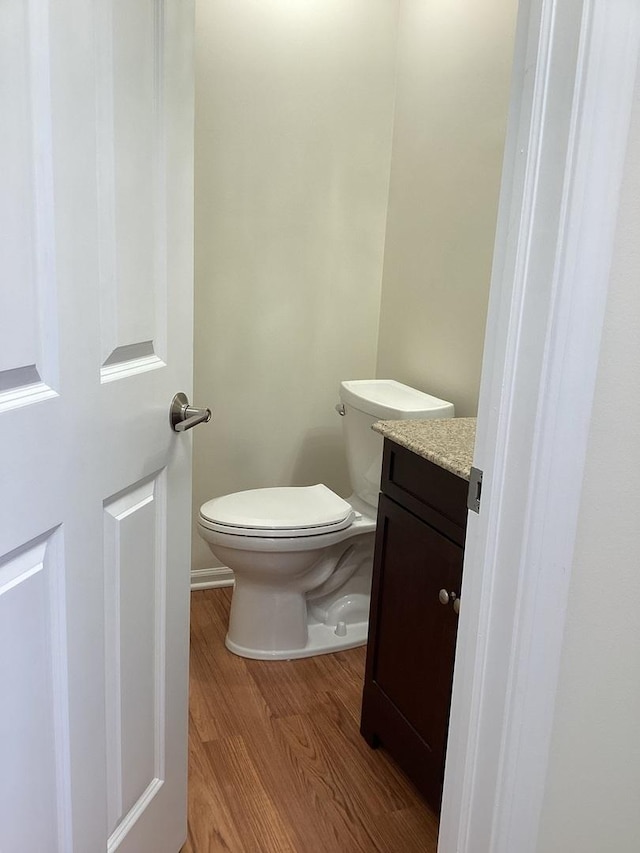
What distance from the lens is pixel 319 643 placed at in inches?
96.1

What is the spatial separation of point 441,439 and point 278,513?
28.4 inches

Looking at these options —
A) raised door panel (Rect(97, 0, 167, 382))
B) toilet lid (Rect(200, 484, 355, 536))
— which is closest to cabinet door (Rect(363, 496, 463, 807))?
toilet lid (Rect(200, 484, 355, 536))

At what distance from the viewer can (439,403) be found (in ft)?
7.49

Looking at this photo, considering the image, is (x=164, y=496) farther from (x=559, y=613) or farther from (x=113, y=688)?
(x=559, y=613)

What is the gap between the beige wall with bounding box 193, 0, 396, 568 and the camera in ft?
8.29

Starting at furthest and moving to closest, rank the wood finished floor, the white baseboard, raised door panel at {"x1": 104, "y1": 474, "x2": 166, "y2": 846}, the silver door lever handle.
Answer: the white baseboard < the wood finished floor < the silver door lever handle < raised door panel at {"x1": 104, "y1": 474, "x2": 166, "y2": 846}

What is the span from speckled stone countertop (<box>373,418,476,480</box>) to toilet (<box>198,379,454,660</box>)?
1.05ft

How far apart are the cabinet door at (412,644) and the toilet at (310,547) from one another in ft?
1.33

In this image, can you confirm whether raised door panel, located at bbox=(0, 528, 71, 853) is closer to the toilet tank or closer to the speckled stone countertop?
the speckled stone countertop

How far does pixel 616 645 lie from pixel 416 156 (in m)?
1.96

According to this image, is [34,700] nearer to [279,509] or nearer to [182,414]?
[182,414]

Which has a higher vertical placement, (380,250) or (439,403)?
(380,250)

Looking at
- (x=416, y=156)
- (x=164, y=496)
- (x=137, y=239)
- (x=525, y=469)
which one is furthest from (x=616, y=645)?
(x=416, y=156)

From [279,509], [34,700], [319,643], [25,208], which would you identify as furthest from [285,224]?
[34,700]
